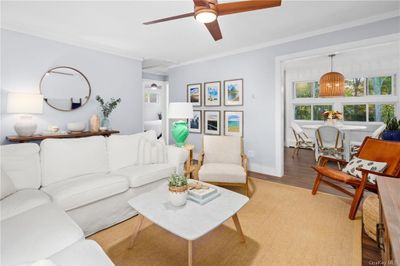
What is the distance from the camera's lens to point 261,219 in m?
2.36

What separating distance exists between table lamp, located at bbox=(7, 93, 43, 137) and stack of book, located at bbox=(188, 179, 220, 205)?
2.61 meters

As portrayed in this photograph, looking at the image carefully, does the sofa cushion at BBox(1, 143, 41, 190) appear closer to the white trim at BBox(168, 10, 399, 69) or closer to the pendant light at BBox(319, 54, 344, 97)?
the white trim at BBox(168, 10, 399, 69)

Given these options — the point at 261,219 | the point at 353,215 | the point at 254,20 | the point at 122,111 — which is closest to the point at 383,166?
the point at 353,215

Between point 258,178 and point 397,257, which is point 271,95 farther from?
point 397,257

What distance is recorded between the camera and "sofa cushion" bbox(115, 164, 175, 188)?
7.97 feet

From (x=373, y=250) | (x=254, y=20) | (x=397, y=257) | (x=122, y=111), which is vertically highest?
(x=254, y=20)

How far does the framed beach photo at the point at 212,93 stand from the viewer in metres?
4.75

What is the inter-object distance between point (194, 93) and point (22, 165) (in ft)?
12.3

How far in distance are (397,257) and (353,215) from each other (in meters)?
1.89

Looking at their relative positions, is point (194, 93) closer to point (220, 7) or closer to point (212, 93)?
point (212, 93)

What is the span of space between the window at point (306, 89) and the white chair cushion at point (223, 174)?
4.83 metres

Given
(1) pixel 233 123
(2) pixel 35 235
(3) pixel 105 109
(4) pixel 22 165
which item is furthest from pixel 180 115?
(2) pixel 35 235

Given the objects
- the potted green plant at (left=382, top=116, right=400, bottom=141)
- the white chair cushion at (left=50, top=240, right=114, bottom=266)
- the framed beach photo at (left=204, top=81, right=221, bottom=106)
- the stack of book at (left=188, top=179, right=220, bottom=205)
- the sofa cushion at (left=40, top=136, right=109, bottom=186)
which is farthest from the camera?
the framed beach photo at (left=204, top=81, right=221, bottom=106)

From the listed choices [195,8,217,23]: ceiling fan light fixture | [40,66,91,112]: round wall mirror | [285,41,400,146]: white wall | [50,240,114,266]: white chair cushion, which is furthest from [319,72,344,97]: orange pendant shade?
[50,240,114,266]: white chair cushion
